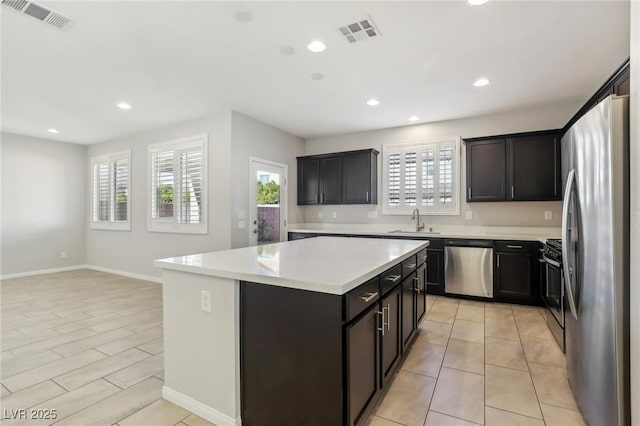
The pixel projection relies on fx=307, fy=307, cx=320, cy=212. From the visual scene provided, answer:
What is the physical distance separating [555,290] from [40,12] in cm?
482

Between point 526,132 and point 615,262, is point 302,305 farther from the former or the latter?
point 526,132

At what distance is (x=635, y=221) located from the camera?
4.44 ft

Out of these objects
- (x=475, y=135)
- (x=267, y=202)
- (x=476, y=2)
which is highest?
(x=476, y=2)

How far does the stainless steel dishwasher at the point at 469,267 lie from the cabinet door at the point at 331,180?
7.04 feet

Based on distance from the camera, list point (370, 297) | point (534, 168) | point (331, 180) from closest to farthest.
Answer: point (370, 297) → point (534, 168) → point (331, 180)

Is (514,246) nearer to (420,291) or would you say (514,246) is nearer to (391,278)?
(420,291)

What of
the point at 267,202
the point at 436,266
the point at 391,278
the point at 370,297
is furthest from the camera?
the point at 267,202

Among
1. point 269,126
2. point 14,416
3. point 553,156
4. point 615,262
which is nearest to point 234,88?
point 269,126

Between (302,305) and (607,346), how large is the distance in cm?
149

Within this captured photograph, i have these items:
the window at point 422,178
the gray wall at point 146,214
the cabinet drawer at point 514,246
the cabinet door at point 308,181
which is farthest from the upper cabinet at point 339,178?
the cabinet drawer at point 514,246

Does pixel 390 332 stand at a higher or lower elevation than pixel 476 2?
lower

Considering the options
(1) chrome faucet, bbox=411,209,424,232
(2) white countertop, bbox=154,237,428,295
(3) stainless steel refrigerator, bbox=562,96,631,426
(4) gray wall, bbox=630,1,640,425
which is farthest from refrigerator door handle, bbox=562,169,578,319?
(1) chrome faucet, bbox=411,209,424,232

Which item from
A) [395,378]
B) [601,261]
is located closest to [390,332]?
[395,378]

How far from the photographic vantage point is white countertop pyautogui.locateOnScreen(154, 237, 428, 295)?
1488 millimetres
